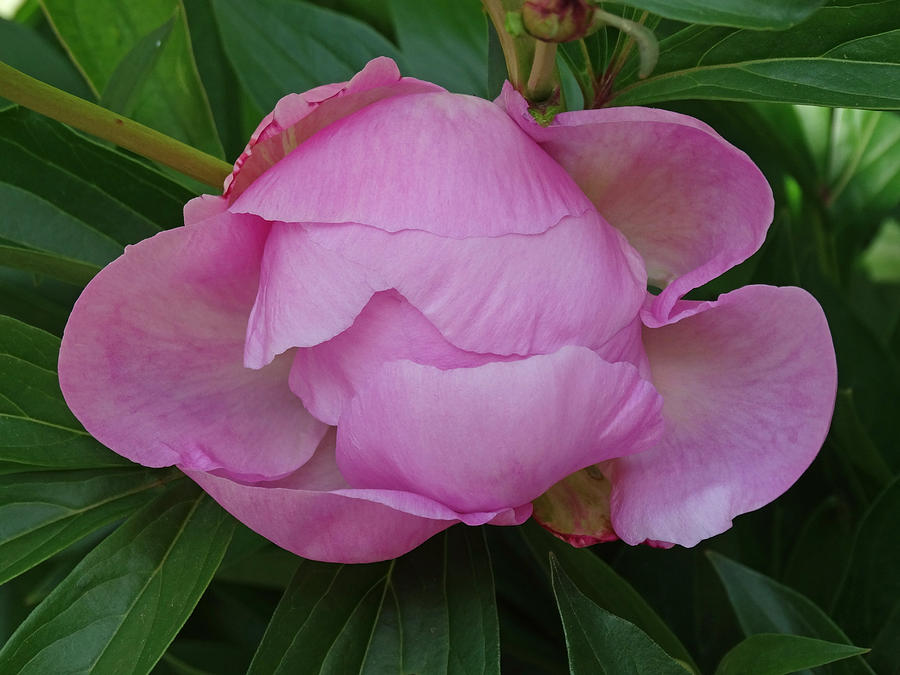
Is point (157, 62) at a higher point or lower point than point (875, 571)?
higher

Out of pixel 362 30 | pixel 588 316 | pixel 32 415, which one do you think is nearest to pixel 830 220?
pixel 362 30

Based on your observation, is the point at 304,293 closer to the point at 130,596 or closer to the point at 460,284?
the point at 460,284

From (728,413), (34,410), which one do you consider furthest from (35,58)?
(728,413)

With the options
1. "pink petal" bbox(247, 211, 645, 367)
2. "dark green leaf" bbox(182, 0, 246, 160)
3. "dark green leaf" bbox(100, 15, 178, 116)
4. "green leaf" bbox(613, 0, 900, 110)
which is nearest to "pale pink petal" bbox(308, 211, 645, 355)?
"pink petal" bbox(247, 211, 645, 367)

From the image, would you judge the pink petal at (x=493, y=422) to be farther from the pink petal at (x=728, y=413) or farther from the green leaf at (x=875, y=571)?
the green leaf at (x=875, y=571)

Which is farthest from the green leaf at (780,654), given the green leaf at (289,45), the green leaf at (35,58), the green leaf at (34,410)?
the green leaf at (35,58)

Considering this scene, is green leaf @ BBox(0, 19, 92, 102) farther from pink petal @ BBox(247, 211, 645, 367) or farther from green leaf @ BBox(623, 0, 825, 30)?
green leaf @ BBox(623, 0, 825, 30)
